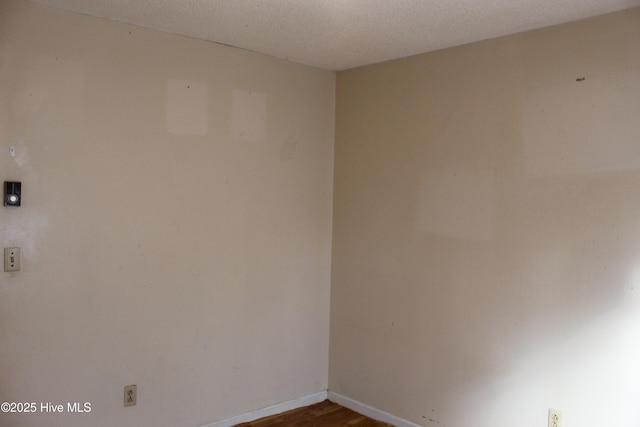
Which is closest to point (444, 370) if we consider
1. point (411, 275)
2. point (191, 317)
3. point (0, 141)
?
point (411, 275)

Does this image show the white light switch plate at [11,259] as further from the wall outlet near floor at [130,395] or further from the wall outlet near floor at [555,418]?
the wall outlet near floor at [555,418]

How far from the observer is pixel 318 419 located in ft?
11.4

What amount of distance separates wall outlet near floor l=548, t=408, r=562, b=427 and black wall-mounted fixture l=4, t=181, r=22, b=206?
2.97 meters

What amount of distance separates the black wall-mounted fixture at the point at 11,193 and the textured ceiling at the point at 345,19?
93 centimetres

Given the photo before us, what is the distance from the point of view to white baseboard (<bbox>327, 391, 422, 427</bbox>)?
3.36m

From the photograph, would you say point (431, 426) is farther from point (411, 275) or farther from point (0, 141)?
point (0, 141)

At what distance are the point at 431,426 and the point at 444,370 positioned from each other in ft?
1.27

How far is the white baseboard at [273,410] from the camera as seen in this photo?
3.29m

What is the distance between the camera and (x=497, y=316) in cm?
289

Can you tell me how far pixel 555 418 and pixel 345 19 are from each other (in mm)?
2402

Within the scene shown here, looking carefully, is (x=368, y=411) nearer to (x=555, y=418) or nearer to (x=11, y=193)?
(x=555, y=418)

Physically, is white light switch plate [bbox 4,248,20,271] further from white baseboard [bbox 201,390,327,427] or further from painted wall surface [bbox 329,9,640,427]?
painted wall surface [bbox 329,9,640,427]

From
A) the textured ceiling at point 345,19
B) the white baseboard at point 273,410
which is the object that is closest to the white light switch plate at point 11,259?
the textured ceiling at point 345,19

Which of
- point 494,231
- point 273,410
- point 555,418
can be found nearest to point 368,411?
point 273,410
